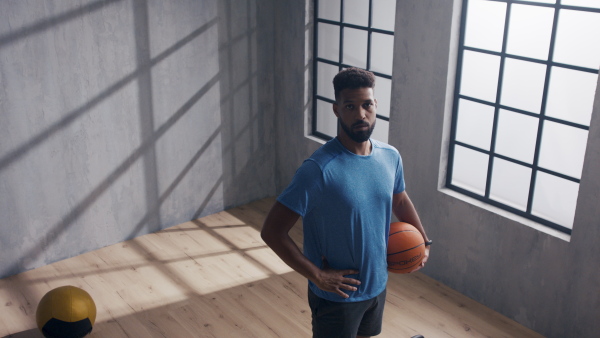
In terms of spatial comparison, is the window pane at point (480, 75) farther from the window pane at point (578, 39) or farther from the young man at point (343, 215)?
the young man at point (343, 215)

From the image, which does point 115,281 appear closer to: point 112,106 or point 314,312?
point 112,106

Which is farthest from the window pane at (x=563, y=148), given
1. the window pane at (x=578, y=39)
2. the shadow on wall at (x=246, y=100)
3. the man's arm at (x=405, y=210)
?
the shadow on wall at (x=246, y=100)

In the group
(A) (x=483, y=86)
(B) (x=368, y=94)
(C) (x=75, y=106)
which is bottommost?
(C) (x=75, y=106)

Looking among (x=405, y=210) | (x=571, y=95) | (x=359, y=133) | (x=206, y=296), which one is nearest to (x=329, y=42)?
(x=571, y=95)

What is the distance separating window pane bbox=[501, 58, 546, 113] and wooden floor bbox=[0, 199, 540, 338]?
1342mm

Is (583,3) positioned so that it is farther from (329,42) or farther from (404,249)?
(329,42)

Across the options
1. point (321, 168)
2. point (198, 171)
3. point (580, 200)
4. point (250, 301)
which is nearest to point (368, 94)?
point (321, 168)

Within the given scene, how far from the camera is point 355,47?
15.9ft

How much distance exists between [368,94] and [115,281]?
2718 mm

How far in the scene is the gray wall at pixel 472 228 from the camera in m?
3.49

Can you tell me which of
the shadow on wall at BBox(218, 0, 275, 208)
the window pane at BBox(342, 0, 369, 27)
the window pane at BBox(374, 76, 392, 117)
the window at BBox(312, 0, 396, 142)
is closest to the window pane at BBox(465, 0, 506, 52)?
the window at BBox(312, 0, 396, 142)

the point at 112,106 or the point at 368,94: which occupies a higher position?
the point at 368,94

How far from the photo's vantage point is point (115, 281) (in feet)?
14.3

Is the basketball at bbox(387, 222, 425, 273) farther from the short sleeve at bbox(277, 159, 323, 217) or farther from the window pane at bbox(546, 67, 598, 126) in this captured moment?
the window pane at bbox(546, 67, 598, 126)
